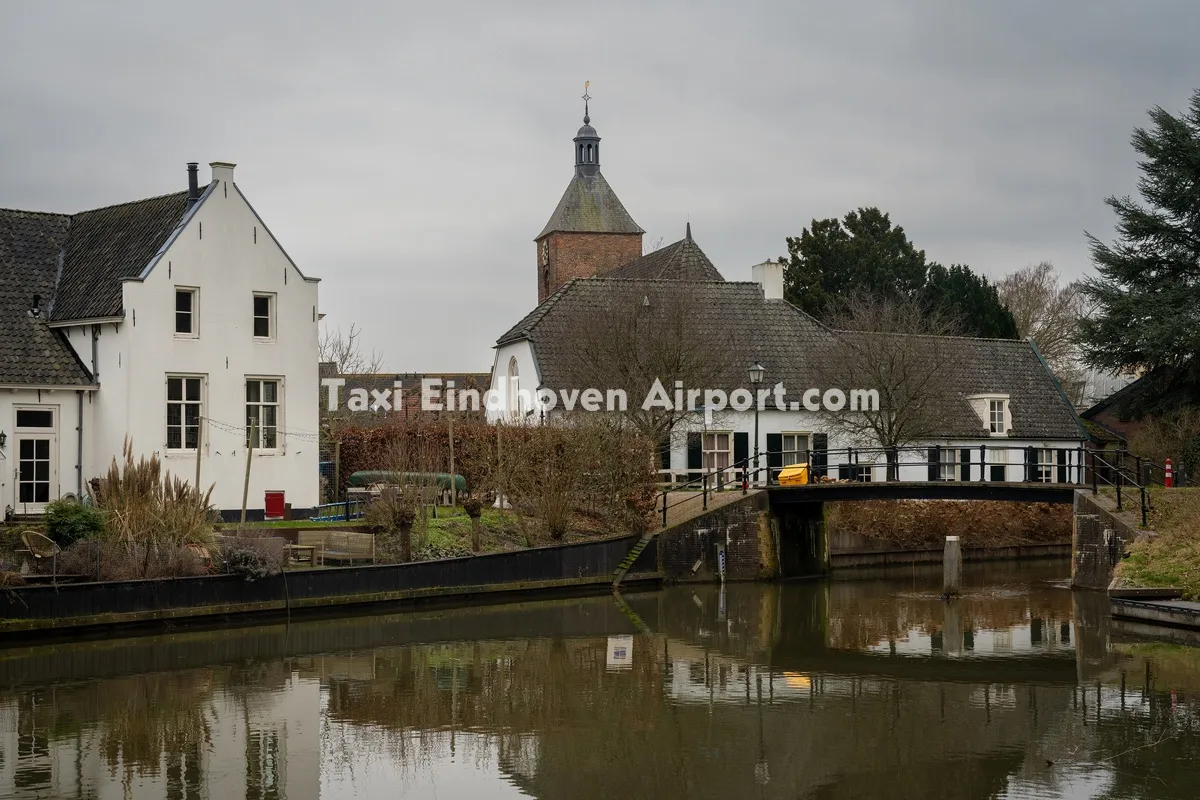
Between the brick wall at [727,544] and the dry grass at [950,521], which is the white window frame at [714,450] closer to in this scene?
the dry grass at [950,521]

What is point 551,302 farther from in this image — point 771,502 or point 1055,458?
point 1055,458

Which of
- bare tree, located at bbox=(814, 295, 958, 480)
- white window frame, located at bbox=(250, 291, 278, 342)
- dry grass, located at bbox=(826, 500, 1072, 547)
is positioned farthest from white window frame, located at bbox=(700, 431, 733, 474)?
white window frame, located at bbox=(250, 291, 278, 342)

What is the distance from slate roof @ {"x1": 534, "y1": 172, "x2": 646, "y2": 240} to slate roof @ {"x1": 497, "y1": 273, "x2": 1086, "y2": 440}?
21106 millimetres

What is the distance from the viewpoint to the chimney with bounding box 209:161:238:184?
2820 centimetres

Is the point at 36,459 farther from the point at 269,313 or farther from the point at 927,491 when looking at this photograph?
the point at 927,491

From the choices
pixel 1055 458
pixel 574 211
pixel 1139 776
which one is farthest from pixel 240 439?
pixel 574 211

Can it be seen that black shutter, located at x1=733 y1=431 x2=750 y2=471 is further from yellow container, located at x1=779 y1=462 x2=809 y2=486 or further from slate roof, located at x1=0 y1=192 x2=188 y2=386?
slate roof, located at x1=0 y1=192 x2=188 y2=386

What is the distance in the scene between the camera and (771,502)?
31797mm

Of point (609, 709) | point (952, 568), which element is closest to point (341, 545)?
point (609, 709)

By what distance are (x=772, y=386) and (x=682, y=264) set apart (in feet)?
17.5

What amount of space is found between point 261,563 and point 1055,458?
27.1 m

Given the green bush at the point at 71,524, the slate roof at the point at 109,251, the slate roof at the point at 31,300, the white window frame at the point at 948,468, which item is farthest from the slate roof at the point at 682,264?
the green bush at the point at 71,524

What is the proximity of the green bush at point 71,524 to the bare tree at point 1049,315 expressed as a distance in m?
41.0

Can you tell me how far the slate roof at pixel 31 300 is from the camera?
26.8m
